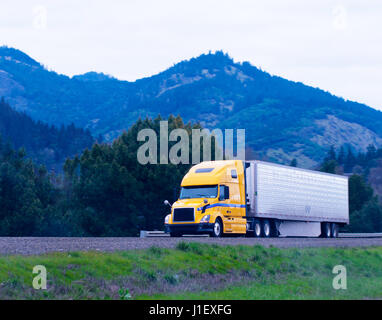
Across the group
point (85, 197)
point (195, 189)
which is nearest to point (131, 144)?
point (85, 197)

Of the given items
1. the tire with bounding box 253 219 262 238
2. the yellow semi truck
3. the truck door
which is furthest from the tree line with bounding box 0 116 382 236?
the truck door

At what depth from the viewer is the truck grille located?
111 feet

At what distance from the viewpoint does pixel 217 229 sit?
34844mm

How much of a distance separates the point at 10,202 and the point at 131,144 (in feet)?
48.9

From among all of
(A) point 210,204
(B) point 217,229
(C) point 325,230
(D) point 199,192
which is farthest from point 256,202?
(C) point 325,230

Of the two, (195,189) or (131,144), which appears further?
(131,144)

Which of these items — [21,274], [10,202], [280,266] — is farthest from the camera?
[10,202]

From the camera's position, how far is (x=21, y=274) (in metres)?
15.4

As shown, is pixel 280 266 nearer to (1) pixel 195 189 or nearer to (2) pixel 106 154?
(1) pixel 195 189

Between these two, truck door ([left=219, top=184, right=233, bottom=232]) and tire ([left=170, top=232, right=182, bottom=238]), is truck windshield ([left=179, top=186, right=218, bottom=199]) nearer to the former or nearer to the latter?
truck door ([left=219, top=184, right=233, bottom=232])

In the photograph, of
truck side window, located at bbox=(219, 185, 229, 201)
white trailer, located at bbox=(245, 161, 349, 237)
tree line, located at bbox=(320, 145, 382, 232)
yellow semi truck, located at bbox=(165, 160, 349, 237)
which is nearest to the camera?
yellow semi truck, located at bbox=(165, 160, 349, 237)

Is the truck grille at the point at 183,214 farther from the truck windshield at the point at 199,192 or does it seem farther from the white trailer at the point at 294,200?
the white trailer at the point at 294,200

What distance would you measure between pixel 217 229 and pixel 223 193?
6.10 ft

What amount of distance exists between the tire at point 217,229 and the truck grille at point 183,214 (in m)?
1.35
